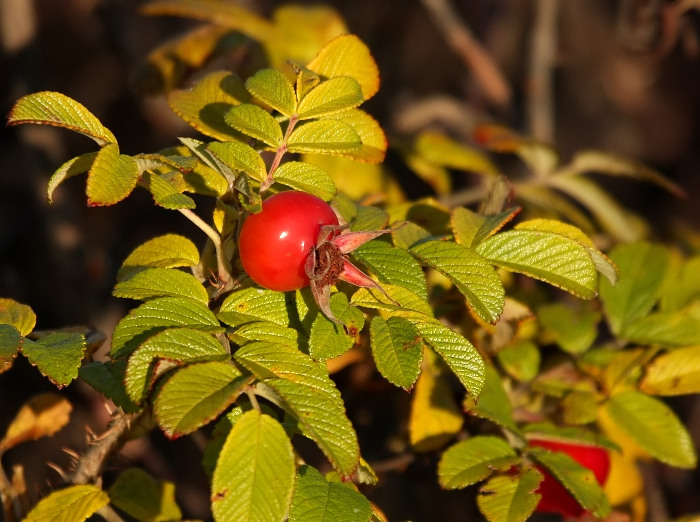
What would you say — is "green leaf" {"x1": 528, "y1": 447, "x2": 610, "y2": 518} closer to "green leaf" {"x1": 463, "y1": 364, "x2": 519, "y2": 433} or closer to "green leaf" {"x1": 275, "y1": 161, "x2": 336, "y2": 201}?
"green leaf" {"x1": 463, "y1": 364, "x2": 519, "y2": 433}

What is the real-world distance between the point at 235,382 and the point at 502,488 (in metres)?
0.39

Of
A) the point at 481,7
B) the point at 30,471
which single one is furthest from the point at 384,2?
the point at 30,471

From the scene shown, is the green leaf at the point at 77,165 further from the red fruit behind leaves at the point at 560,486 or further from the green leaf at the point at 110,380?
the red fruit behind leaves at the point at 560,486

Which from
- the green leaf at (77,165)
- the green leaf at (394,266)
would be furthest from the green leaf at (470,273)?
the green leaf at (77,165)

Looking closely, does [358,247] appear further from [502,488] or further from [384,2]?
[384,2]

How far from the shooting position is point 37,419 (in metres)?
1.01

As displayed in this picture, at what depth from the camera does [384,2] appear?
3305 mm

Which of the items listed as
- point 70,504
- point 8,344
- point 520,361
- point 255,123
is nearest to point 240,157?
point 255,123

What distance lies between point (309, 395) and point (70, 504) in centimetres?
32

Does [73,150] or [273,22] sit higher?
[273,22]

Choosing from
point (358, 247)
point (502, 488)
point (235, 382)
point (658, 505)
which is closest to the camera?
point (235, 382)

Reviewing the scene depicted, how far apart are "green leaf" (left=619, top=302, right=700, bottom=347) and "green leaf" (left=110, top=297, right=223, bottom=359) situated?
66 cm

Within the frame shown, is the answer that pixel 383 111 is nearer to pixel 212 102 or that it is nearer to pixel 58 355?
pixel 212 102

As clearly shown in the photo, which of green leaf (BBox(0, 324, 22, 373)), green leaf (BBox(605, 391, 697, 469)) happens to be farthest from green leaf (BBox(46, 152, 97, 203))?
green leaf (BBox(605, 391, 697, 469))
